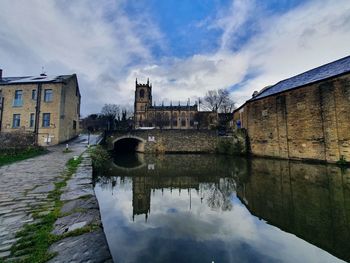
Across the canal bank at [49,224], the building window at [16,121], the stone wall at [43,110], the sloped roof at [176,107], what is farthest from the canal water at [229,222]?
the sloped roof at [176,107]

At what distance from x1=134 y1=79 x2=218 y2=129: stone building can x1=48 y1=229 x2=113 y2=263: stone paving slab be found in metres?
52.7

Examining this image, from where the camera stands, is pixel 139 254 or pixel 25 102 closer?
pixel 139 254

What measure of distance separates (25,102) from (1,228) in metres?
22.2

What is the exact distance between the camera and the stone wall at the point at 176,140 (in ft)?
73.9

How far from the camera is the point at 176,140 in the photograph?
23.1m

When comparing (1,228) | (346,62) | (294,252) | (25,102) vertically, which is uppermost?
(346,62)

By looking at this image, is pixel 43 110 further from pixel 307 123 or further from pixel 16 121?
pixel 307 123

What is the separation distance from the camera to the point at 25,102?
66.0ft

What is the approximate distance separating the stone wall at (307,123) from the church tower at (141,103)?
41.0 meters

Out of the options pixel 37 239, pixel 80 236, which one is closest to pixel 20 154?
pixel 37 239

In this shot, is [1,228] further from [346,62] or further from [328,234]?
[346,62]

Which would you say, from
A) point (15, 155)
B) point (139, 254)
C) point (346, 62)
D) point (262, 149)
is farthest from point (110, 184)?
point (346, 62)

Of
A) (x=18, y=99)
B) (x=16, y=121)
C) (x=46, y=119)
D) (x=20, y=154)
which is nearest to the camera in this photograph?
(x=20, y=154)

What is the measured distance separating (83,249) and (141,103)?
57.3 m
